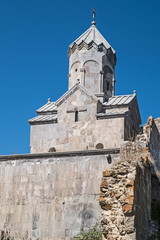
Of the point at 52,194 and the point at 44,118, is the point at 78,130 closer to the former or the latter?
the point at 44,118

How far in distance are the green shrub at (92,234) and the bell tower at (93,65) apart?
7.75m

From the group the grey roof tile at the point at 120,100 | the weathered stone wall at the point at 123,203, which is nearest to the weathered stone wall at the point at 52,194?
the weathered stone wall at the point at 123,203

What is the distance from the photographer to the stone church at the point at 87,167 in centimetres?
895

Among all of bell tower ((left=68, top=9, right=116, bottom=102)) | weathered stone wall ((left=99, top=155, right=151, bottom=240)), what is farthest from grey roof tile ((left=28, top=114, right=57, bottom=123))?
weathered stone wall ((left=99, top=155, right=151, bottom=240))

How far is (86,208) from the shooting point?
12.8 m

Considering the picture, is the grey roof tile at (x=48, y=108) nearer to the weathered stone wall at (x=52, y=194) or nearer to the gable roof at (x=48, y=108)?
the gable roof at (x=48, y=108)

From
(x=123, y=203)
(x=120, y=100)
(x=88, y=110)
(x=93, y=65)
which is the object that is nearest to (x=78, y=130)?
(x=88, y=110)

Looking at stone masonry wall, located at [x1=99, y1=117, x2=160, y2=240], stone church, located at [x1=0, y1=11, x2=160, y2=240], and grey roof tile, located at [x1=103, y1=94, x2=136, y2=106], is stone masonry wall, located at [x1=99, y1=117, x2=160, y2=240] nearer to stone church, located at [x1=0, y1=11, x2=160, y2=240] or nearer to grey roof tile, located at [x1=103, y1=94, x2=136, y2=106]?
stone church, located at [x1=0, y1=11, x2=160, y2=240]

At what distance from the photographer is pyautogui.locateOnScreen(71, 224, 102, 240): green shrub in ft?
38.4

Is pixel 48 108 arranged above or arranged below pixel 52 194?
above

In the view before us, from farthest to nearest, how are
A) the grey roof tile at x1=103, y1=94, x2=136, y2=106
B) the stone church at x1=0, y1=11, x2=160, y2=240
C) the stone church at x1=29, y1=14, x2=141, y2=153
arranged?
the grey roof tile at x1=103, y1=94, x2=136, y2=106 → the stone church at x1=29, y1=14, x2=141, y2=153 → the stone church at x1=0, y1=11, x2=160, y2=240

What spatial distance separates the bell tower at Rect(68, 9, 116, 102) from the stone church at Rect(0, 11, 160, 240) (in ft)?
0.14

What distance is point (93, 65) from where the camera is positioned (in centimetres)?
1953

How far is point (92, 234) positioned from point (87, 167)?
7.49 ft
